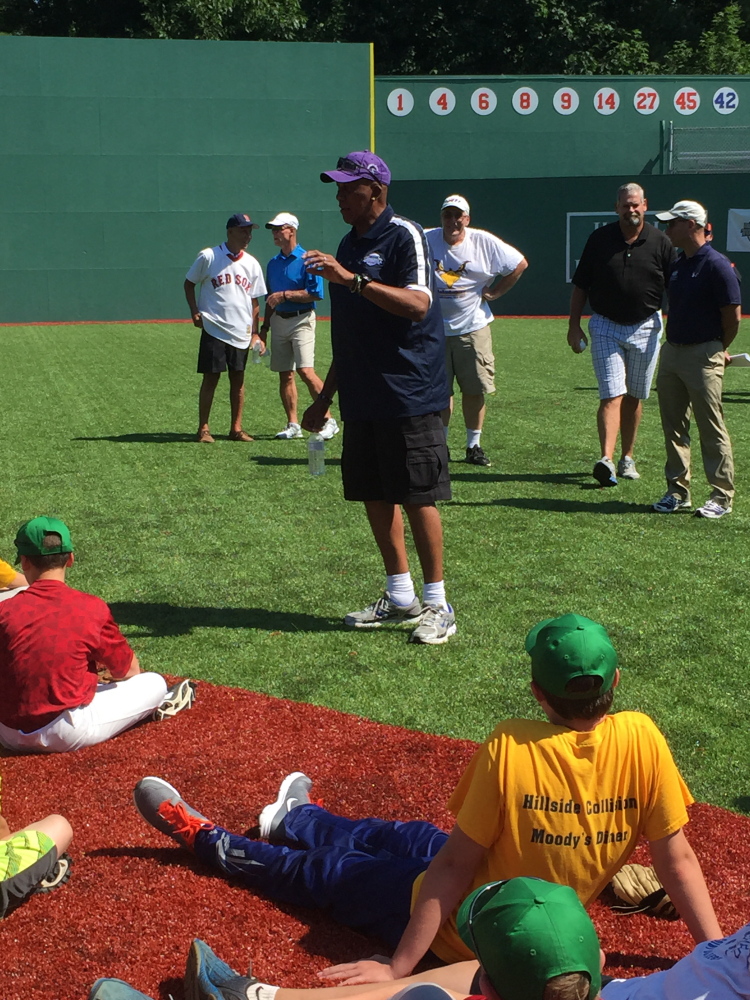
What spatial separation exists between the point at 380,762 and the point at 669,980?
1992mm

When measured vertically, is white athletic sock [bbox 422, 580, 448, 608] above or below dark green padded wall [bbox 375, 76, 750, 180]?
below

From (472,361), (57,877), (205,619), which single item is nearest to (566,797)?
(57,877)

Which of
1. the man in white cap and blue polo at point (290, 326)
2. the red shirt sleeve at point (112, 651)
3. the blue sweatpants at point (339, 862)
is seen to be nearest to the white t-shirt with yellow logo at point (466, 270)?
the man in white cap and blue polo at point (290, 326)

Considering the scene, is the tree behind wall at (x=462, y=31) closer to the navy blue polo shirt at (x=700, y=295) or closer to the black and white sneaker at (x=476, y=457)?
the black and white sneaker at (x=476, y=457)

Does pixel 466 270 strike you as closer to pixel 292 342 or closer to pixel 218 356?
pixel 292 342

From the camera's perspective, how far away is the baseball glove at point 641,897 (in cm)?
331

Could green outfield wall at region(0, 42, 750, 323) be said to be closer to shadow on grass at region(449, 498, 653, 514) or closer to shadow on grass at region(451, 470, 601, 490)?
shadow on grass at region(451, 470, 601, 490)

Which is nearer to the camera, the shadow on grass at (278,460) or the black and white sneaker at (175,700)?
the black and white sneaker at (175,700)

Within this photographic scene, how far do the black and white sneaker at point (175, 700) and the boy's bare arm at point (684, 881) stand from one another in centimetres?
241

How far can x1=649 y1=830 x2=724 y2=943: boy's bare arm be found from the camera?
9.02 feet

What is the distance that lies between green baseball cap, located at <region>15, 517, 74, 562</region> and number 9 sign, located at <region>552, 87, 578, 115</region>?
83.4 feet

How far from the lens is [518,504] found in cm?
822

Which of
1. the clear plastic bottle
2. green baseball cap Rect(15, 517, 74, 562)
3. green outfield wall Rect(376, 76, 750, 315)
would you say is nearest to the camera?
green baseball cap Rect(15, 517, 74, 562)

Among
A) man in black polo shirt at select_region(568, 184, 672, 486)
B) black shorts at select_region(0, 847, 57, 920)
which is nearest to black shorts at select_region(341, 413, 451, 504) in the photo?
black shorts at select_region(0, 847, 57, 920)
